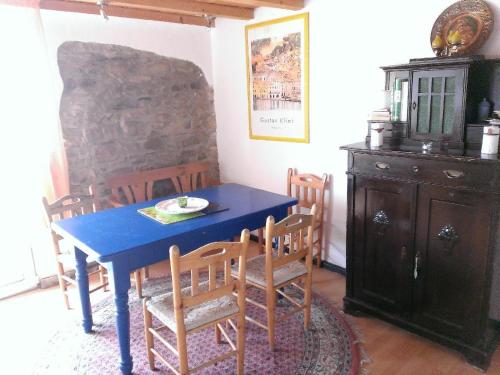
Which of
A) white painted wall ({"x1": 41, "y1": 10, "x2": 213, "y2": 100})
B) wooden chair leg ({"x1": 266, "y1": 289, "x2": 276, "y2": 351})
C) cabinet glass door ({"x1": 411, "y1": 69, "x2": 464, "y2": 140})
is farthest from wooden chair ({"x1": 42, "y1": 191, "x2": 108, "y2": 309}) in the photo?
cabinet glass door ({"x1": 411, "y1": 69, "x2": 464, "y2": 140})

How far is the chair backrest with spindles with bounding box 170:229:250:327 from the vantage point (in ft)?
6.27

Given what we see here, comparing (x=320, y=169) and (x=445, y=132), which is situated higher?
(x=445, y=132)

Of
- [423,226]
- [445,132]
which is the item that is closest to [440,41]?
[445,132]

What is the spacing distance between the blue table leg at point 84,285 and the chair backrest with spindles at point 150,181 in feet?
3.44

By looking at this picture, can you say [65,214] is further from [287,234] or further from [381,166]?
[381,166]

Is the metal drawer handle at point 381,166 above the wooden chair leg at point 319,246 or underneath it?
above

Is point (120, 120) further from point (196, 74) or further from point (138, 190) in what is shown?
point (196, 74)

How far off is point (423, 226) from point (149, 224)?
5.58 ft

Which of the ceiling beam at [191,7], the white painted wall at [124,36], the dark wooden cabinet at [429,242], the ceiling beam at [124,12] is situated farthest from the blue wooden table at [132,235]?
the ceiling beam at [124,12]

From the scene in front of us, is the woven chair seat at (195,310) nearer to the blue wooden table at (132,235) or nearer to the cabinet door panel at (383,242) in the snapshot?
the blue wooden table at (132,235)

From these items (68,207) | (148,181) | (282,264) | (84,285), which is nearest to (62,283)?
(84,285)

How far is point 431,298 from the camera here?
2543 millimetres

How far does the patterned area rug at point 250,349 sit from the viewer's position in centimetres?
242

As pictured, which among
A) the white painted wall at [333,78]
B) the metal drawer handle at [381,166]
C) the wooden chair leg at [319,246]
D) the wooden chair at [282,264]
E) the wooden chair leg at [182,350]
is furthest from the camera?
the wooden chair leg at [319,246]
